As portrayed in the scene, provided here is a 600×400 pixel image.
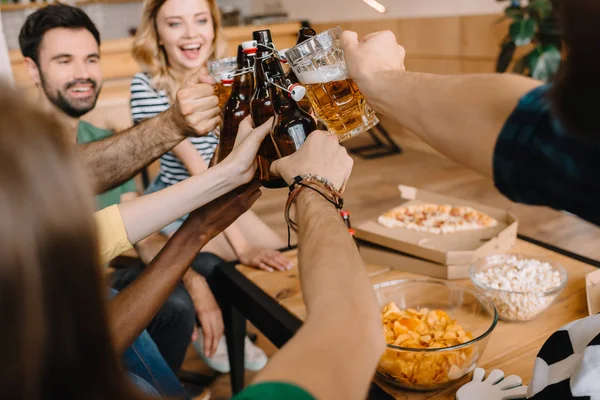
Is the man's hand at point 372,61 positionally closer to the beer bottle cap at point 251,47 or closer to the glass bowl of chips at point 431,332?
the beer bottle cap at point 251,47

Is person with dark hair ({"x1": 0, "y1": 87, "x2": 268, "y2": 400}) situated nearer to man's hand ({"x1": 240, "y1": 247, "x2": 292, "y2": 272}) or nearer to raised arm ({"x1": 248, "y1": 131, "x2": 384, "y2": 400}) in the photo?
raised arm ({"x1": 248, "y1": 131, "x2": 384, "y2": 400})

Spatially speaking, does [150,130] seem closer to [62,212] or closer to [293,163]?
[293,163]

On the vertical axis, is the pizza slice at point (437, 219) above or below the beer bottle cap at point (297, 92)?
below

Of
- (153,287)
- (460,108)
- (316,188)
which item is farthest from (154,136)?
(460,108)

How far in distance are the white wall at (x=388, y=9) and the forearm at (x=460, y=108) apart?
12.1 ft

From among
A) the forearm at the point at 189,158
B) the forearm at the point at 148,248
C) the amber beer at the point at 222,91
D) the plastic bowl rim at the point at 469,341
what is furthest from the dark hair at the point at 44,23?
the plastic bowl rim at the point at 469,341

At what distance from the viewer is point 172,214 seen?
4.16ft

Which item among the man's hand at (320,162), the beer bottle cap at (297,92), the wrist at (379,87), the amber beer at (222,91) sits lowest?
the man's hand at (320,162)

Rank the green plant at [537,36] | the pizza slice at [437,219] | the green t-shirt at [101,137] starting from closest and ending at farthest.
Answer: the pizza slice at [437,219]
the green t-shirt at [101,137]
the green plant at [537,36]

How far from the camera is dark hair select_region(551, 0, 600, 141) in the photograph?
455 mm

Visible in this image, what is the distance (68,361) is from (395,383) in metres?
0.70

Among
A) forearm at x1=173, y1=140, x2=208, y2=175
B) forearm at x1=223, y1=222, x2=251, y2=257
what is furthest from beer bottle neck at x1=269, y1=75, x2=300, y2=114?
forearm at x1=173, y1=140, x2=208, y2=175

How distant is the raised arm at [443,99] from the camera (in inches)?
25.6

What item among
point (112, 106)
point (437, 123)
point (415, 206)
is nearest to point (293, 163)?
point (437, 123)
